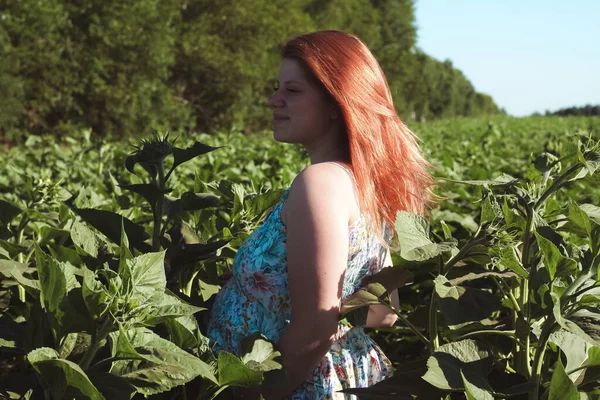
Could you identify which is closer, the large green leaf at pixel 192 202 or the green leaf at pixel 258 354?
the green leaf at pixel 258 354

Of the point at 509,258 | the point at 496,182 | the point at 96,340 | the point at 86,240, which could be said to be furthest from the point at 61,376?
the point at 496,182

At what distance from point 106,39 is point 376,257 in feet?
91.5

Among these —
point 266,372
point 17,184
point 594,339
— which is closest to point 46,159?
point 17,184

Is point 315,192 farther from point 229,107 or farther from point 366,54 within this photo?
point 229,107

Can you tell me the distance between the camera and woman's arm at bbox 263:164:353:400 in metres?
1.74

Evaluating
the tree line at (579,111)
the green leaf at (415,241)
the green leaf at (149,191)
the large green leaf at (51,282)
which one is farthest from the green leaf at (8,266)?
the tree line at (579,111)

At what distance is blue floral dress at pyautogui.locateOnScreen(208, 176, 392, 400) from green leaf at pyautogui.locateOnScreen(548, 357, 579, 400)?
29.4 inches

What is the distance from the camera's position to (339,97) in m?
1.94

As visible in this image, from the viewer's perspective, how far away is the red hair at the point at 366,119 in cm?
194

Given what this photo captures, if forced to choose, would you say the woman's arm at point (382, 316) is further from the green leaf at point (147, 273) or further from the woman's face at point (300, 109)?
the green leaf at point (147, 273)

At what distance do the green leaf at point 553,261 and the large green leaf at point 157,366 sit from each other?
23.3 inches

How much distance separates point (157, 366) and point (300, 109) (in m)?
0.95

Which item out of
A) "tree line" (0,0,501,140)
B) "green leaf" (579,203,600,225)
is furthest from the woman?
"tree line" (0,0,501,140)

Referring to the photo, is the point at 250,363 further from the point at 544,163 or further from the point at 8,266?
the point at 544,163
